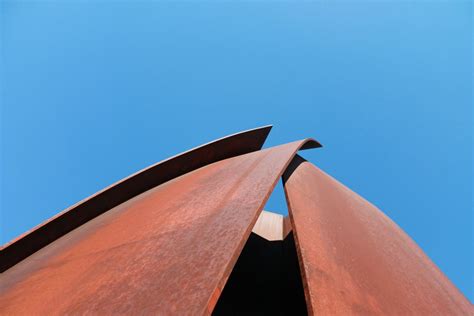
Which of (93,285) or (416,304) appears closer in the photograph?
(93,285)

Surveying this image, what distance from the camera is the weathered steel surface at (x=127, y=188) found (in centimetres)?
377

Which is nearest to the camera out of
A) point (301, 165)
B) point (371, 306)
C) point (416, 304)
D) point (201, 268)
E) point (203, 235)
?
point (201, 268)

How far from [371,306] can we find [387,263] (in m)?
1.21

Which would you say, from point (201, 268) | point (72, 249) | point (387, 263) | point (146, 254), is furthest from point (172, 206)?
point (387, 263)

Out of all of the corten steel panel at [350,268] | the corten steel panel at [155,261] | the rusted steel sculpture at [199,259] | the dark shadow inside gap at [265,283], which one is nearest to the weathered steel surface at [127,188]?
the rusted steel sculpture at [199,259]

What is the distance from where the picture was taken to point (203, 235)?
210 cm

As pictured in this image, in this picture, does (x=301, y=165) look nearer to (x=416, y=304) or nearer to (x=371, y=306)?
(x=416, y=304)

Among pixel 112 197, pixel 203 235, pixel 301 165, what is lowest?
pixel 203 235

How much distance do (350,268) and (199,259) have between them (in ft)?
4.26

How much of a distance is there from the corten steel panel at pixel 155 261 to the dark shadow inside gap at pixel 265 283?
8.28 ft

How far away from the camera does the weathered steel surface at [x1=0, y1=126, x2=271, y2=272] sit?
377 cm

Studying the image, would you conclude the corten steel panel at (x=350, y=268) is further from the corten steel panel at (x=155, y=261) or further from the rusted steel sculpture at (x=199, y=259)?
the corten steel panel at (x=155, y=261)

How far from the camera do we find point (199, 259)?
179 centimetres

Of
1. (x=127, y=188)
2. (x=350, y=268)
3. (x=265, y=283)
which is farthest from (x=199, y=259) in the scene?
(x=265, y=283)
